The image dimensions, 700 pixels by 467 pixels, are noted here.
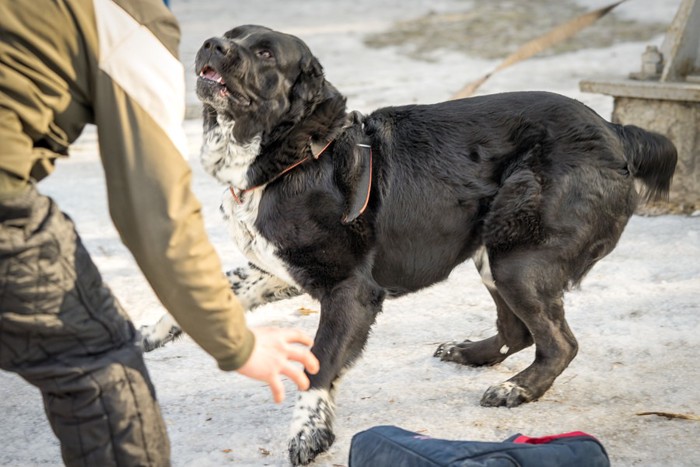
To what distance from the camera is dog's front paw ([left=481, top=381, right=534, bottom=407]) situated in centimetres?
355

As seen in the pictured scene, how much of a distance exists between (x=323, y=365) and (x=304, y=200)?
0.61 m

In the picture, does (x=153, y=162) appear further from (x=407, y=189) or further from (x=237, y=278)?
(x=237, y=278)

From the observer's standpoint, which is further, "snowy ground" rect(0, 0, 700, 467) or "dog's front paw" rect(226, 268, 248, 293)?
"dog's front paw" rect(226, 268, 248, 293)

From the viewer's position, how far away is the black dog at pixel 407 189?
11.4 ft

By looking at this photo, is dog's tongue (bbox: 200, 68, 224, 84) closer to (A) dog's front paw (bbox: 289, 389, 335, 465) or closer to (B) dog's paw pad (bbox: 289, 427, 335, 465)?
(A) dog's front paw (bbox: 289, 389, 335, 465)

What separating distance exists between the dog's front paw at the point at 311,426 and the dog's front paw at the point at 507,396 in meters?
0.64

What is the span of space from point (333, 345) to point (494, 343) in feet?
2.81

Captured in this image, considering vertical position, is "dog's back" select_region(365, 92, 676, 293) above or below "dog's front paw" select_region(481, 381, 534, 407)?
above

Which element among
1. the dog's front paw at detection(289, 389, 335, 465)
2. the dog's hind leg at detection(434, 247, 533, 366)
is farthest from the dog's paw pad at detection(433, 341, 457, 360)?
the dog's front paw at detection(289, 389, 335, 465)

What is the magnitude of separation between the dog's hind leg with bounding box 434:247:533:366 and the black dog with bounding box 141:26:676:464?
0.68 ft

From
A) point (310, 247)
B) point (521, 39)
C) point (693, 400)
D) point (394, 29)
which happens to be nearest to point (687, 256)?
point (693, 400)

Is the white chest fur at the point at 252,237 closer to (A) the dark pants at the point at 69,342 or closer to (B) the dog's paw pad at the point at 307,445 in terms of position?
(B) the dog's paw pad at the point at 307,445

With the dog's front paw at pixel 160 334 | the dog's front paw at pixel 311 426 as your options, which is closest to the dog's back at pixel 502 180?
the dog's front paw at pixel 311 426

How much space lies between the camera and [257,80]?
3521 mm
